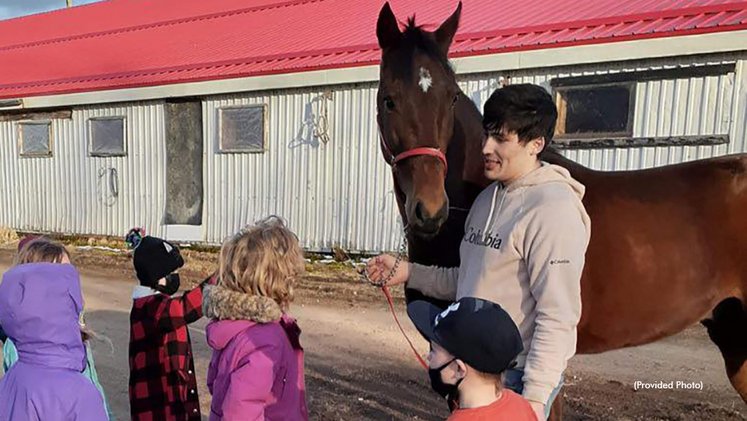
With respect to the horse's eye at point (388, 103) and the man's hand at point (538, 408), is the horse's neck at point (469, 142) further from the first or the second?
the man's hand at point (538, 408)

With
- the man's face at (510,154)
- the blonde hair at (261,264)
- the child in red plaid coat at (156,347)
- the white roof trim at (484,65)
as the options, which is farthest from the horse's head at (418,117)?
the white roof trim at (484,65)

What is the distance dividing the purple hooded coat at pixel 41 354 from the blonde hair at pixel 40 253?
0.38 m

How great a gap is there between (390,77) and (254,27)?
1161cm

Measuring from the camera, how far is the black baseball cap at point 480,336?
1285 millimetres

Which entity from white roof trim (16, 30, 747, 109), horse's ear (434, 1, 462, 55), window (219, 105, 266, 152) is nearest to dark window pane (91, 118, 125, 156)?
white roof trim (16, 30, 747, 109)

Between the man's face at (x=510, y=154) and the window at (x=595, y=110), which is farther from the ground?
the window at (x=595, y=110)

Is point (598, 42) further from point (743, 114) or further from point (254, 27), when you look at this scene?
point (254, 27)

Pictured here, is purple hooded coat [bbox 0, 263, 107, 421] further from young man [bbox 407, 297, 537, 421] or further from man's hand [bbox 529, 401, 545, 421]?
man's hand [bbox 529, 401, 545, 421]

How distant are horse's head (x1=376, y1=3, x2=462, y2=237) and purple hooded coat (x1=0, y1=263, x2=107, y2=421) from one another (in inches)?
56.2

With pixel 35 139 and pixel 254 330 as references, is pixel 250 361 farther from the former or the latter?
pixel 35 139

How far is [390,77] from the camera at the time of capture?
7.99 ft

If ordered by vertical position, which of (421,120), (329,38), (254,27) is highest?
(254,27)

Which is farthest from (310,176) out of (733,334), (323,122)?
(733,334)

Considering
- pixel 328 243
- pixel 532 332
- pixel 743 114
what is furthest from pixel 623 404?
pixel 328 243
